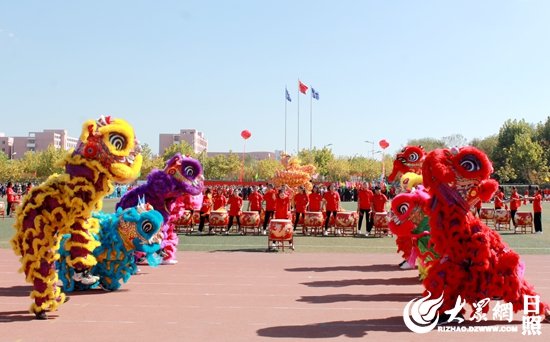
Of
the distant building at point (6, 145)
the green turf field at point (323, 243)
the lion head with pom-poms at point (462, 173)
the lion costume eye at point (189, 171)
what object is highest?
the distant building at point (6, 145)

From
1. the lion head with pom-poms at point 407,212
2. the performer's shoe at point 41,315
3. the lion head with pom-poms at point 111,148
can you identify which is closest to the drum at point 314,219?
the lion head with pom-poms at point 407,212

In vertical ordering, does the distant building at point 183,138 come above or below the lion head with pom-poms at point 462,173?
above

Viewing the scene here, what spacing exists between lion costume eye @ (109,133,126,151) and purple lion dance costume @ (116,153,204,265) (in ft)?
11.1

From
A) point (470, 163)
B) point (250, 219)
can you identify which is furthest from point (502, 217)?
point (470, 163)

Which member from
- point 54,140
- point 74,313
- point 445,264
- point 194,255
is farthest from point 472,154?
point 54,140

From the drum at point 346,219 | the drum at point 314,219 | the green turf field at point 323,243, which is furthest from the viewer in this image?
the drum at point 314,219

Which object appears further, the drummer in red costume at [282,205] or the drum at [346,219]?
the drum at [346,219]

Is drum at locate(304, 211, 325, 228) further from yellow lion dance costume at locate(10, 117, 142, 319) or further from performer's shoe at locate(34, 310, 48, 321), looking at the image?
performer's shoe at locate(34, 310, 48, 321)

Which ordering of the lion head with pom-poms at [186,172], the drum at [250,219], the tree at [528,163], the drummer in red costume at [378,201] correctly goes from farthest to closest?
the tree at [528,163] < the drum at [250,219] < the drummer in red costume at [378,201] < the lion head with pom-poms at [186,172]

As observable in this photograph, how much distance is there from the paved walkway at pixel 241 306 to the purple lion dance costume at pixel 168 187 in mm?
1256

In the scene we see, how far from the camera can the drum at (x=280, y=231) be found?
13242 millimetres

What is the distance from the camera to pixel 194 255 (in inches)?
495

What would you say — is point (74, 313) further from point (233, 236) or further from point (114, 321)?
point (233, 236)

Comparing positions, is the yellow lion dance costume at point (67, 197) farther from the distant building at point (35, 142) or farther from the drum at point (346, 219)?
the distant building at point (35, 142)
